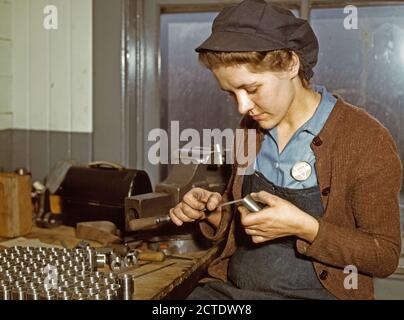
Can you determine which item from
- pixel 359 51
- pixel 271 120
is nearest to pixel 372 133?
pixel 271 120

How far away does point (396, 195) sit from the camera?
5.12 ft

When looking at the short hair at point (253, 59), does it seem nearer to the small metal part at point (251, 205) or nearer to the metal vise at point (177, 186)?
the small metal part at point (251, 205)

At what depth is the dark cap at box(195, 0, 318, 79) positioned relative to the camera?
58.1 inches

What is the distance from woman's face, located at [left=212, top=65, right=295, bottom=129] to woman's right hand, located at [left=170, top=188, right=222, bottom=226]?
319 mm

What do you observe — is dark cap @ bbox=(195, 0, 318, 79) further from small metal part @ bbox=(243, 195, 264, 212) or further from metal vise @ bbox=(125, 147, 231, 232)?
metal vise @ bbox=(125, 147, 231, 232)

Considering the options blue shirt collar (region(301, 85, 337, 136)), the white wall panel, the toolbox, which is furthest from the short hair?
the white wall panel

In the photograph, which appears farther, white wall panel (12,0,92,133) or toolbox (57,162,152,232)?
white wall panel (12,0,92,133)

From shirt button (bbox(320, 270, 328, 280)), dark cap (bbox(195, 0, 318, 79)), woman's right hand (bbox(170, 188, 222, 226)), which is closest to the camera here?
dark cap (bbox(195, 0, 318, 79))

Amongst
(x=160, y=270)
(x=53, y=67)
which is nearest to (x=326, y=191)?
(x=160, y=270)

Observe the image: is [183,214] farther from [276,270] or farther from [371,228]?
[371,228]

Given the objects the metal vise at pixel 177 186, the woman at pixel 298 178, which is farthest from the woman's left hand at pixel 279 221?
the metal vise at pixel 177 186

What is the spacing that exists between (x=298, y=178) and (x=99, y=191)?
2.99 ft
